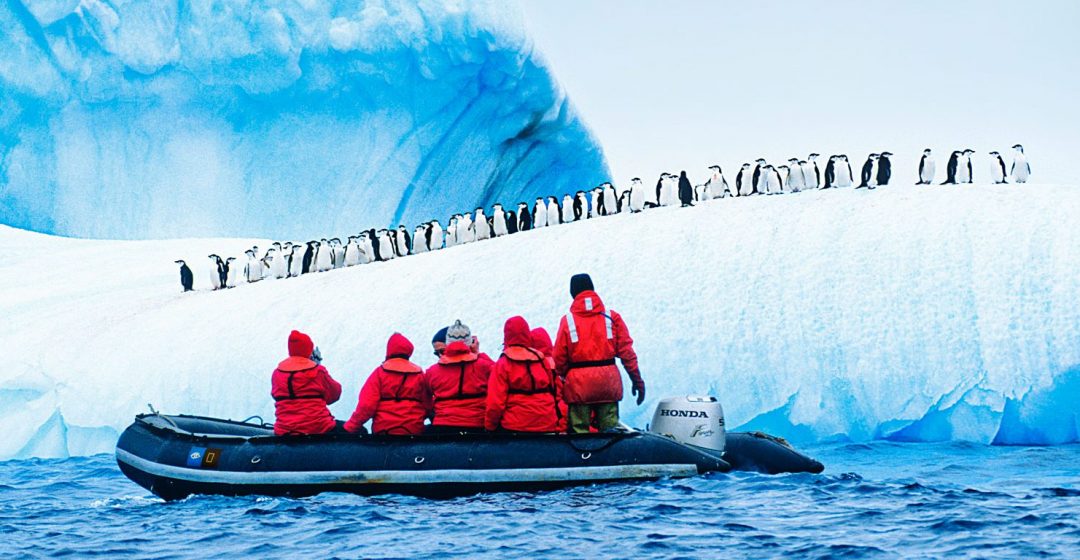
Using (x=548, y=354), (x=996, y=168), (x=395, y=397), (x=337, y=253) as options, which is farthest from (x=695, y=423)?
(x=337, y=253)

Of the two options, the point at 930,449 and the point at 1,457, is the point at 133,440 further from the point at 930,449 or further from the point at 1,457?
the point at 930,449

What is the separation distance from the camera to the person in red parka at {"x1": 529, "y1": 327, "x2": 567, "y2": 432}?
5.64m

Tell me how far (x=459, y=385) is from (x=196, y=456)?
136 centimetres

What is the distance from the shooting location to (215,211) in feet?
62.2

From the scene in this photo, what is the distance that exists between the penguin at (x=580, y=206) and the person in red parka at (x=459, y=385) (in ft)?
A: 27.2

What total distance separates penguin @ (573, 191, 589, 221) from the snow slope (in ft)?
9.30

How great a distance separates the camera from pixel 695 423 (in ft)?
19.5

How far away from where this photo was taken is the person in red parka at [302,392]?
19.2 ft

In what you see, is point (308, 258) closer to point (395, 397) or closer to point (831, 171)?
point (831, 171)

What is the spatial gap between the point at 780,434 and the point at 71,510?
447 centimetres

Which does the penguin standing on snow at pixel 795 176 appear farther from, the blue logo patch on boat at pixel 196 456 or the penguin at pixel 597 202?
the blue logo patch on boat at pixel 196 456

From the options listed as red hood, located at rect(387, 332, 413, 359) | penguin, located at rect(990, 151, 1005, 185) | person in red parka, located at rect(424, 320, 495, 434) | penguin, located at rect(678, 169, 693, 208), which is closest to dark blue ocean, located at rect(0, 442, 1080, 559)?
person in red parka, located at rect(424, 320, 495, 434)

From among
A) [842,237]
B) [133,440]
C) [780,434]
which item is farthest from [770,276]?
[133,440]

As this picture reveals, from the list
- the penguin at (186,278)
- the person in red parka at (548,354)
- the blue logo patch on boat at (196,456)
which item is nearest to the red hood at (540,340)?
the person in red parka at (548,354)
